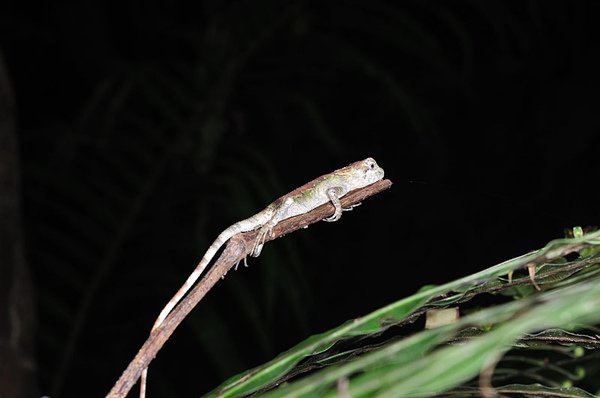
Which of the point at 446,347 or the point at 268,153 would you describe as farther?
the point at 268,153

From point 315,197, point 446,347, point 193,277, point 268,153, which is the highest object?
point 268,153

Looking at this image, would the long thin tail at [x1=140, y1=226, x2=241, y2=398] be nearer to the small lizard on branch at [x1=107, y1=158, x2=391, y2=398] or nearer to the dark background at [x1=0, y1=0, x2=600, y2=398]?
the small lizard on branch at [x1=107, y1=158, x2=391, y2=398]

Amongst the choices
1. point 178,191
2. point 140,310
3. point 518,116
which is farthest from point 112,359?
point 518,116

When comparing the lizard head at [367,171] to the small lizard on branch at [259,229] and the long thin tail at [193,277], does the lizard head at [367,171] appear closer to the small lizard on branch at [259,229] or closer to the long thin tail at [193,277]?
the small lizard on branch at [259,229]

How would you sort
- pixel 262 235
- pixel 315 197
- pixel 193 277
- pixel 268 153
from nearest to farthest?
pixel 193 277 < pixel 262 235 < pixel 315 197 < pixel 268 153

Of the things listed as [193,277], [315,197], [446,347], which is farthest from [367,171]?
[446,347]

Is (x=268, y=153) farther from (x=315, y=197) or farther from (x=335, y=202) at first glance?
(x=335, y=202)

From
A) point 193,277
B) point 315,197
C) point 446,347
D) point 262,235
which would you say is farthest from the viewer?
point 315,197
